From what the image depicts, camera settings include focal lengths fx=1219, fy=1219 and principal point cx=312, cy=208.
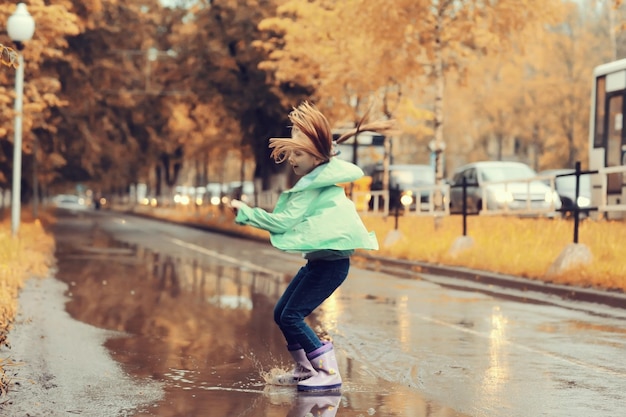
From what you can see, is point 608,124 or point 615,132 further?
point 608,124

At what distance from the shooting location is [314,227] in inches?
336

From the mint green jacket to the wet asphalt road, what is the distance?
111 centimetres

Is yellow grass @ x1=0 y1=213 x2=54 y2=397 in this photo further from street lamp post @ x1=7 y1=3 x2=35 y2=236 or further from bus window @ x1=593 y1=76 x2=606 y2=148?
bus window @ x1=593 y1=76 x2=606 y2=148

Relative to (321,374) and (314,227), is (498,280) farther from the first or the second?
(314,227)

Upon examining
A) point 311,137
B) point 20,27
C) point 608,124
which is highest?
point 20,27

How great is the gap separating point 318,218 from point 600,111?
72.3 feet

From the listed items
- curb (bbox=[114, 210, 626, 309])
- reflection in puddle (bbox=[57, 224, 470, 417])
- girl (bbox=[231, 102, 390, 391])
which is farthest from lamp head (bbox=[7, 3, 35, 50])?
girl (bbox=[231, 102, 390, 391])

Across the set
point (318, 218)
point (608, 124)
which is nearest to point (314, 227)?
point (318, 218)

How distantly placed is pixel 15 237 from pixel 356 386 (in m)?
14.9

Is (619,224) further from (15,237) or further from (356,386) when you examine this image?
(356,386)

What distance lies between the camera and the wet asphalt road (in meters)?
8.48

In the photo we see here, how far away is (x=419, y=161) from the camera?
80312mm

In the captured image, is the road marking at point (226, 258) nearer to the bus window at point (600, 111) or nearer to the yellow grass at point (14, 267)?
the yellow grass at point (14, 267)

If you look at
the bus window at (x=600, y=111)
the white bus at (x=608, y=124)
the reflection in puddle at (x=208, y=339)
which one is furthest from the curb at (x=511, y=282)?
the bus window at (x=600, y=111)
